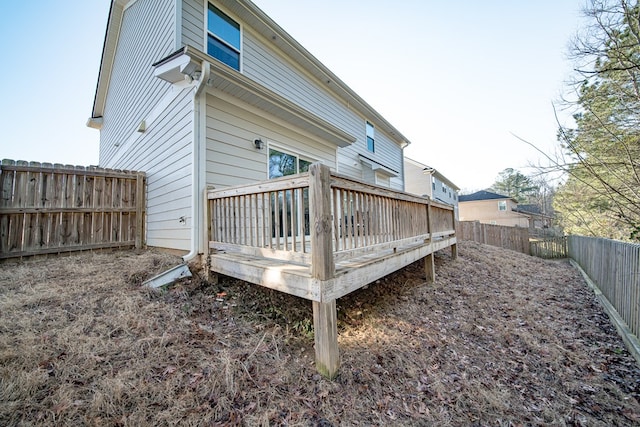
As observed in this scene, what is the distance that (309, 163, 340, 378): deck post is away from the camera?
2375 millimetres

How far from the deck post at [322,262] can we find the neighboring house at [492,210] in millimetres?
33939

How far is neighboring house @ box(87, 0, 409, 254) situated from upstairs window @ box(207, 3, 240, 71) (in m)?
0.02

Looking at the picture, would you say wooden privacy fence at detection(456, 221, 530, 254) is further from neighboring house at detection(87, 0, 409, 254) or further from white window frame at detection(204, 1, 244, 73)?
white window frame at detection(204, 1, 244, 73)

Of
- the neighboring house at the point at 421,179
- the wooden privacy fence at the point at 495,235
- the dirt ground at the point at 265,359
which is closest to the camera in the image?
the dirt ground at the point at 265,359

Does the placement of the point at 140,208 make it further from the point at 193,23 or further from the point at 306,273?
the point at 306,273

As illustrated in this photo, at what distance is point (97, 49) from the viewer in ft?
32.2

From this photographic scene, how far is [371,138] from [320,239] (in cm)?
1004

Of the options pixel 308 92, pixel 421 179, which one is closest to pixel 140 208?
pixel 308 92

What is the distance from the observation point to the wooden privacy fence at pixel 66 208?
4.43 metres

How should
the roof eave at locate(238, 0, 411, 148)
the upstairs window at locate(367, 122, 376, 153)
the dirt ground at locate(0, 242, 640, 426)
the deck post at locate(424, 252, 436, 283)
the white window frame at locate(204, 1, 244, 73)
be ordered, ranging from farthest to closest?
1. the upstairs window at locate(367, 122, 376, 153)
2. the roof eave at locate(238, 0, 411, 148)
3. the deck post at locate(424, 252, 436, 283)
4. the white window frame at locate(204, 1, 244, 73)
5. the dirt ground at locate(0, 242, 640, 426)

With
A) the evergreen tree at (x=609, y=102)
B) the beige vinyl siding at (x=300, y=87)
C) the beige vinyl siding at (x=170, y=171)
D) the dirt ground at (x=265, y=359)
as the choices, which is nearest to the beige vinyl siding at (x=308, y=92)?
the beige vinyl siding at (x=300, y=87)

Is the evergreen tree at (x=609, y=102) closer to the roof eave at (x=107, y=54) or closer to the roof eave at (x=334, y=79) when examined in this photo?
the roof eave at (x=334, y=79)

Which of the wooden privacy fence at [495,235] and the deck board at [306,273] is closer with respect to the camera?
the deck board at [306,273]

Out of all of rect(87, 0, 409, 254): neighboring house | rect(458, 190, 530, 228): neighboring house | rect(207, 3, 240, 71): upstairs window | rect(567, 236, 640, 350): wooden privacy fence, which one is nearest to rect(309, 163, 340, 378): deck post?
rect(87, 0, 409, 254): neighboring house
